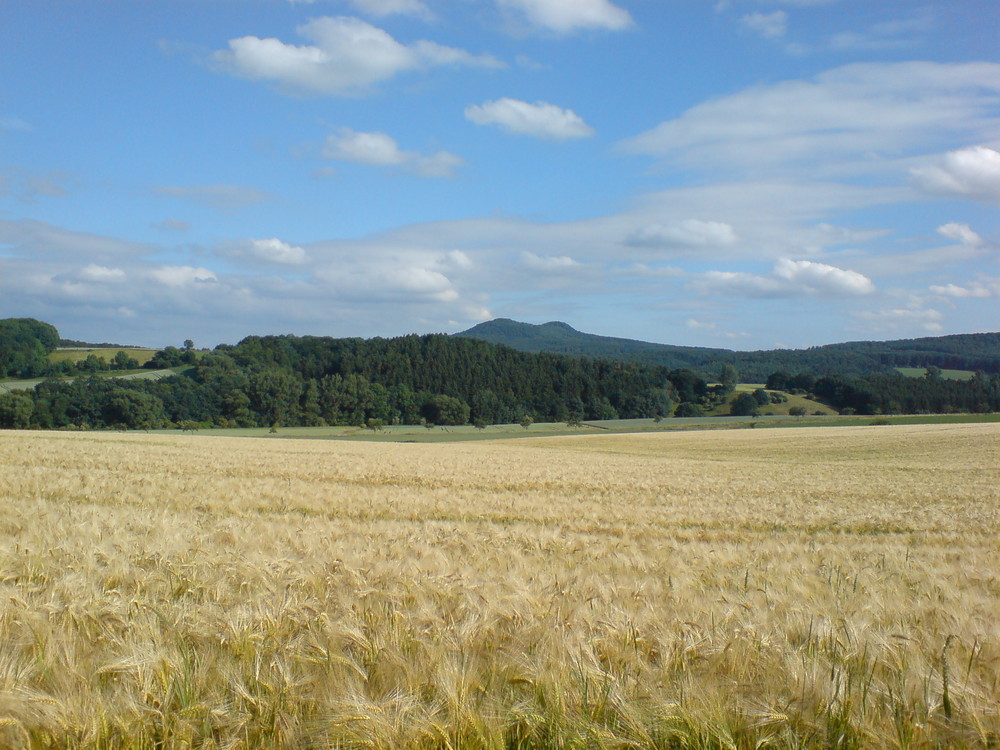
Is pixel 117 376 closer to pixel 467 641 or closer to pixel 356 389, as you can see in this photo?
pixel 356 389

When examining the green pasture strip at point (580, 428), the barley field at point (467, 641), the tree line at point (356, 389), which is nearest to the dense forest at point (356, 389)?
the tree line at point (356, 389)

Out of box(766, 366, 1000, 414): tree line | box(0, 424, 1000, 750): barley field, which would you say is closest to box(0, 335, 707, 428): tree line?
box(766, 366, 1000, 414): tree line

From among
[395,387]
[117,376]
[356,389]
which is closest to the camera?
[117,376]

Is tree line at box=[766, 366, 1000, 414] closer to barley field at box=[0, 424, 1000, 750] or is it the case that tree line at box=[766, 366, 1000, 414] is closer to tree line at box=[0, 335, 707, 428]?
tree line at box=[0, 335, 707, 428]

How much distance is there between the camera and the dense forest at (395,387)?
92938mm

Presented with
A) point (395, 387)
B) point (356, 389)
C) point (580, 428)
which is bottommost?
point (580, 428)

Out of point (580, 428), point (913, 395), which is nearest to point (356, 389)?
point (580, 428)

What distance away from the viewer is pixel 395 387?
121 m

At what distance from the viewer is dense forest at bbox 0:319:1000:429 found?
9294 centimetres

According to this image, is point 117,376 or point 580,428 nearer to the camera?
point 580,428

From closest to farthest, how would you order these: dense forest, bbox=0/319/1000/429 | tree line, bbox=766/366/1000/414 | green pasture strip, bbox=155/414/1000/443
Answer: green pasture strip, bbox=155/414/1000/443, dense forest, bbox=0/319/1000/429, tree line, bbox=766/366/1000/414

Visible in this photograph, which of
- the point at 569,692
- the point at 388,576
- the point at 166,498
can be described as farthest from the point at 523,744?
the point at 166,498

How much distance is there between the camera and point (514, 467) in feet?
89.6

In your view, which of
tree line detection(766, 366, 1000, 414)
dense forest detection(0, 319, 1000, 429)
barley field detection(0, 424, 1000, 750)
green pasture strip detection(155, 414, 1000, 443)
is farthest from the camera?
tree line detection(766, 366, 1000, 414)
